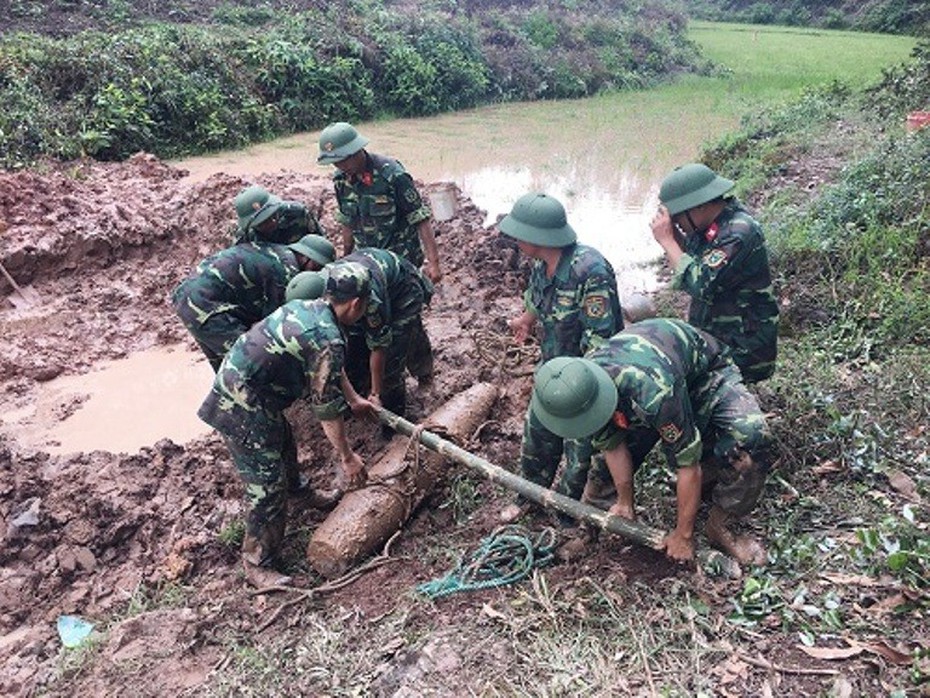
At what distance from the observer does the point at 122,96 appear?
1185cm

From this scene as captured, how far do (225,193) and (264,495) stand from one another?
5.57 meters

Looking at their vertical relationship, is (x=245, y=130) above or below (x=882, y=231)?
below

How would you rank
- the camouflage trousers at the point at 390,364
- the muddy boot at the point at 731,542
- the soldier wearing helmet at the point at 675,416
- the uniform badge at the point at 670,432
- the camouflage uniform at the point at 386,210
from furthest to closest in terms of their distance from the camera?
1. the camouflage uniform at the point at 386,210
2. the camouflage trousers at the point at 390,364
3. the muddy boot at the point at 731,542
4. the uniform badge at the point at 670,432
5. the soldier wearing helmet at the point at 675,416

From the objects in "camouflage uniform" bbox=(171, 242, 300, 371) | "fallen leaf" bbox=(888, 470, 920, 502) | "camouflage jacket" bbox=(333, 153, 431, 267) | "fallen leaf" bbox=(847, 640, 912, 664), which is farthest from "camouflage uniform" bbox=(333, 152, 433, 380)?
"fallen leaf" bbox=(847, 640, 912, 664)

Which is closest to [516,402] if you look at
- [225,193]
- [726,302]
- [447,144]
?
[726,302]

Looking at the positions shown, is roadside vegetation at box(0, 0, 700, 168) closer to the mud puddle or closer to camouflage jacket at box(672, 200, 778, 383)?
the mud puddle

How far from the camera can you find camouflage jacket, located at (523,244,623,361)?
3.71m

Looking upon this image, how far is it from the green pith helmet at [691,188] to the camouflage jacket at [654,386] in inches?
29.1

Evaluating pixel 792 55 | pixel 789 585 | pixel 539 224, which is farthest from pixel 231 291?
pixel 792 55

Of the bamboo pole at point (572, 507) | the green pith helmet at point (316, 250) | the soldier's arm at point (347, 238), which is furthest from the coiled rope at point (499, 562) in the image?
the soldier's arm at point (347, 238)

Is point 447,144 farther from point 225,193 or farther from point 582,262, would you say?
point 582,262

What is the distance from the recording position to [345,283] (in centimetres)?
375

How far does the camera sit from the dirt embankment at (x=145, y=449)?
3.70 metres

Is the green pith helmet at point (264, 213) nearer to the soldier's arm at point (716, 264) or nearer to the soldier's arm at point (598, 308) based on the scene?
the soldier's arm at point (598, 308)
